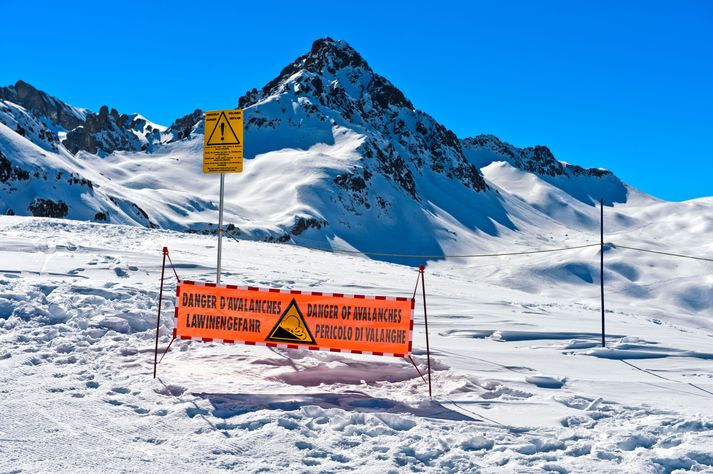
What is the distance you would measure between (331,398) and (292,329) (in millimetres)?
1118

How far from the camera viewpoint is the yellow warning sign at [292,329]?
7539 mm

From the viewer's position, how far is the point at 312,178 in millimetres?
97062

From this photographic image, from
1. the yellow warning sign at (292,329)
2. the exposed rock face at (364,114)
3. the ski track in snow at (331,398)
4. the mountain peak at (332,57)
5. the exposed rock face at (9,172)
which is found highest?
the mountain peak at (332,57)

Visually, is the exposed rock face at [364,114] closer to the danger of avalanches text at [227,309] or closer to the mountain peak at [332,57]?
the mountain peak at [332,57]

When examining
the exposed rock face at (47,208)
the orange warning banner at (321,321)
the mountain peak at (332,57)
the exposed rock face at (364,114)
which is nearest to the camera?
the orange warning banner at (321,321)

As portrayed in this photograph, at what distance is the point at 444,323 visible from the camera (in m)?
11.9

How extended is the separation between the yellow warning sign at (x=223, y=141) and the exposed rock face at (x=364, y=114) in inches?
3533

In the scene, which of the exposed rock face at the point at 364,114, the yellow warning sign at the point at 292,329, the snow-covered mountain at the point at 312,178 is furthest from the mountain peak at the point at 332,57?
the yellow warning sign at the point at 292,329

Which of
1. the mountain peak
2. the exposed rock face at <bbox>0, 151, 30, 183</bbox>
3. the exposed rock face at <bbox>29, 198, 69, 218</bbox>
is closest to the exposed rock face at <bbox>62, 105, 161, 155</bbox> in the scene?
the mountain peak

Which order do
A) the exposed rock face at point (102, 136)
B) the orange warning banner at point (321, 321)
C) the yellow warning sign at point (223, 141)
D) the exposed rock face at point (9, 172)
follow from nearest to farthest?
the orange warning banner at point (321, 321) → the yellow warning sign at point (223, 141) → the exposed rock face at point (9, 172) → the exposed rock face at point (102, 136)

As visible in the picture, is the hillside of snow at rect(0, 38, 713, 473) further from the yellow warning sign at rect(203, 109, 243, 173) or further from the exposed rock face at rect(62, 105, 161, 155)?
the exposed rock face at rect(62, 105, 161, 155)

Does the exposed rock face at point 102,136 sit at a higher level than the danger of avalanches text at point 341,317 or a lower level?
higher

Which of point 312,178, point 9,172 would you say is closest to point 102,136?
point 312,178

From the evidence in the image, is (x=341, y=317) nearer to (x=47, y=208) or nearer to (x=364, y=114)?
(x=47, y=208)
